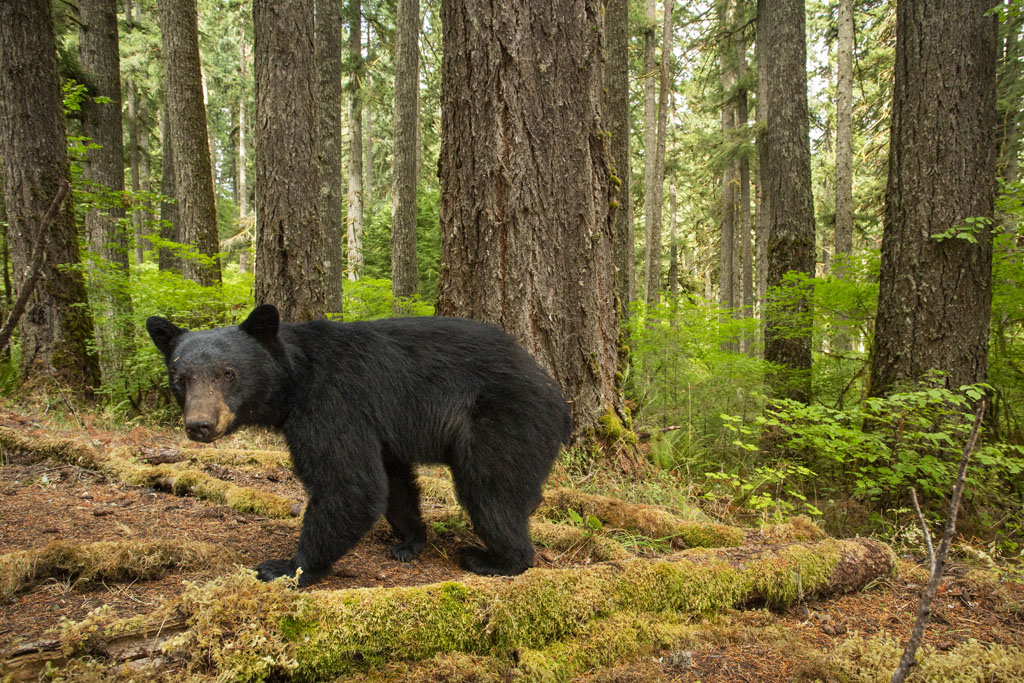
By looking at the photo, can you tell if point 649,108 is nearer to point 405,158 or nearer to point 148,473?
point 405,158

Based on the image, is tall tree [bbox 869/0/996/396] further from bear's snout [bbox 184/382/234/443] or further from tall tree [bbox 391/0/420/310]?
tall tree [bbox 391/0/420/310]

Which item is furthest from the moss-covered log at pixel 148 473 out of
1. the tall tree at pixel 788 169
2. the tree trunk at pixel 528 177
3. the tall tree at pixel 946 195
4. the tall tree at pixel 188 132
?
the tall tree at pixel 788 169

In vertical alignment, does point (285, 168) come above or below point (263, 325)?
above

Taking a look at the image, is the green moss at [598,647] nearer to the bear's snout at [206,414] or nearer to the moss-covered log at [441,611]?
the moss-covered log at [441,611]

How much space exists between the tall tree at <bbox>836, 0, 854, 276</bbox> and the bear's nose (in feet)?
44.8

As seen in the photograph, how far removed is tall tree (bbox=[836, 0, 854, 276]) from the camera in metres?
13.0

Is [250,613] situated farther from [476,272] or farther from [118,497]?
[476,272]

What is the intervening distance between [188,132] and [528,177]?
344 inches

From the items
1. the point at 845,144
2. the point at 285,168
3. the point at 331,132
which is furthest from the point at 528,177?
the point at 845,144

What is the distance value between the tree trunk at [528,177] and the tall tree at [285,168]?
341cm

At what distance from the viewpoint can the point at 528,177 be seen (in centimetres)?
461

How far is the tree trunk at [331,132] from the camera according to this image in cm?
1230

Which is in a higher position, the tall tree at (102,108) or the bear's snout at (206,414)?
the tall tree at (102,108)

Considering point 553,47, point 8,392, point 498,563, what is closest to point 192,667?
point 498,563
